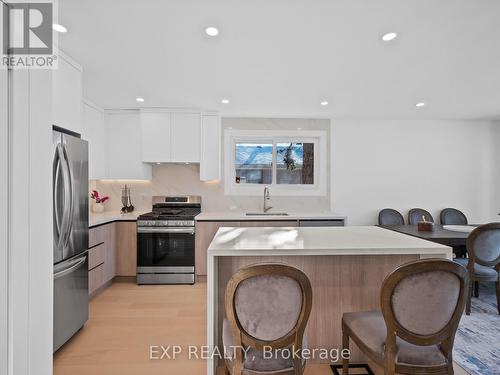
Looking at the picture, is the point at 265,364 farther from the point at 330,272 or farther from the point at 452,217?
the point at 452,217

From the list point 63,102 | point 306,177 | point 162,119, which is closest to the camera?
point 63,102

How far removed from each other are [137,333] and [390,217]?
3837mm

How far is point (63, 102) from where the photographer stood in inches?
87.3

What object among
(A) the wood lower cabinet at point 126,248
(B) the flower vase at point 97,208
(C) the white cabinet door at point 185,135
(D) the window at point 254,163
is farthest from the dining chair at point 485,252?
(B) the flower vase at point 97,208

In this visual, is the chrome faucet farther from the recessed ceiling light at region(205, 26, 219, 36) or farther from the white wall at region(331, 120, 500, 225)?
the recessed ceiling light at region(205, 26, 219, 36)

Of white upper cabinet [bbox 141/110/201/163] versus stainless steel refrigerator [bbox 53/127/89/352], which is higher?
white upper cabinet [bbox 141/110/201/163]

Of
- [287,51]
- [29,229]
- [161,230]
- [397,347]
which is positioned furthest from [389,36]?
[161,230]

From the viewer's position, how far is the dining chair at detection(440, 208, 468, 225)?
4.18 m

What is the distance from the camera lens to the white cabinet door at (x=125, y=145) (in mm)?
3818

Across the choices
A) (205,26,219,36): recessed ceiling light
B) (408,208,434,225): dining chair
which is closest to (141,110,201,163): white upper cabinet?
(205,26,219,36): recessed ceiling light

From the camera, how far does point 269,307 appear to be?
120 cm

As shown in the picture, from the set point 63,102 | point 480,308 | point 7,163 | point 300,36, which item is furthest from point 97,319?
point 480,308

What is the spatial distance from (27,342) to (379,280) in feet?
6.29

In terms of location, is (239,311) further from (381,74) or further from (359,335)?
(381,74)
